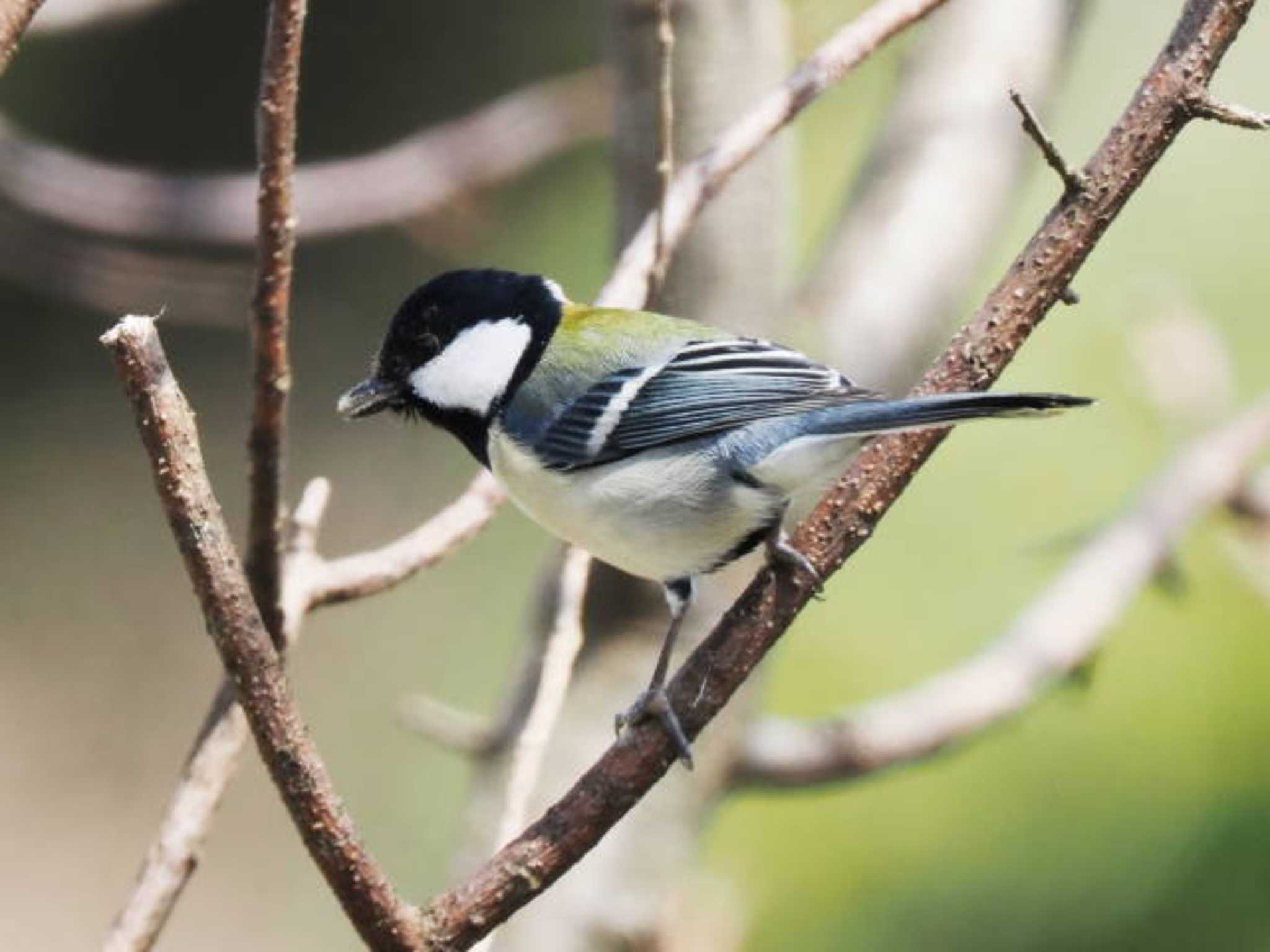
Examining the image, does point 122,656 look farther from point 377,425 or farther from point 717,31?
point 717,31

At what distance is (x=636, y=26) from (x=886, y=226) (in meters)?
0.42

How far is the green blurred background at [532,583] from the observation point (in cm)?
228

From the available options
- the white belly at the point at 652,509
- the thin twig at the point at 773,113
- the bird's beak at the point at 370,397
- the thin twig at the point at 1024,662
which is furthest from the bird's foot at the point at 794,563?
the thin twig at the point at 1024,662

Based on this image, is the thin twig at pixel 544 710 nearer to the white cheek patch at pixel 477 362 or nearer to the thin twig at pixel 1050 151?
the white cheek patch at pixel 477 362

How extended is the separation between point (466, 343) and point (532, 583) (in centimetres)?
136

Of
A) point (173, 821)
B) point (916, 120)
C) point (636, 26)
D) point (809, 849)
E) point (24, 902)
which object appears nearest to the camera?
point (173, 821)

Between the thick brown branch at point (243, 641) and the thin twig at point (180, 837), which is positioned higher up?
the thick brown branch at point (243, 641)

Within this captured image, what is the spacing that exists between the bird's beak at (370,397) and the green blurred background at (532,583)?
1.61 ft

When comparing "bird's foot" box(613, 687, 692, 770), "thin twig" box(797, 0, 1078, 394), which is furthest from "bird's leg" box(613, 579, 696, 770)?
"thin twig" box(797, 0, 1078, 394)

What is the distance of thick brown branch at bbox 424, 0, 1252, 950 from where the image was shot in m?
1.08

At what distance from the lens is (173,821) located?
134 centimetres

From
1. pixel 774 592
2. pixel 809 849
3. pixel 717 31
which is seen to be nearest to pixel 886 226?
pixel 717 31

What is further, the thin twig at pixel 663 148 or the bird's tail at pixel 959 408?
the thin twig at pixel 663 148

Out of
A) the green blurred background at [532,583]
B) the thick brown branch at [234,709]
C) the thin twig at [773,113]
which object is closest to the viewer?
the thick brown branch at [234,709]
